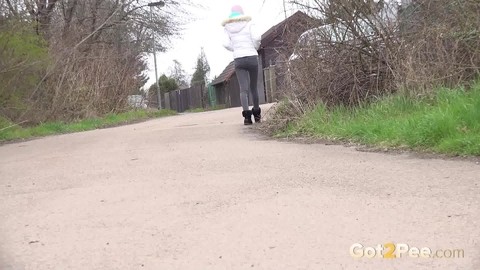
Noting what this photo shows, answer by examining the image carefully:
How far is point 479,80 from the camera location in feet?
20.2

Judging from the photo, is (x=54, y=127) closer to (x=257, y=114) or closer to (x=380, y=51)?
(x=257, y=114)

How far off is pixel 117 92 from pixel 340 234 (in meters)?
17.1

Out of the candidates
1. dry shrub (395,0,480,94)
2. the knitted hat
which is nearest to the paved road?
dry shrub (395,0,480,94)

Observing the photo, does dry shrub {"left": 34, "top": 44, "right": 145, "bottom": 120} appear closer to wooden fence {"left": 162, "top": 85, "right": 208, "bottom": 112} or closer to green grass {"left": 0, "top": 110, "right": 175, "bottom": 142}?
green grass {"left": 0, "top": 110, "right": 175, "bottom": 142}

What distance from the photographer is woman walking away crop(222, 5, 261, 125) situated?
9.12 metres

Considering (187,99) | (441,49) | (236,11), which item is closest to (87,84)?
(236,11)

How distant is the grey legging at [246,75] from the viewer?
9.13 meters

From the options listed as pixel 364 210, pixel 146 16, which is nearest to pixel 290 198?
pixel 364 210

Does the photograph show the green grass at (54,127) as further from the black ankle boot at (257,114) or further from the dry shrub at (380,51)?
the dry shrub at (380,51)

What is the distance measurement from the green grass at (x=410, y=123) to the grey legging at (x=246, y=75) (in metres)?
1.79

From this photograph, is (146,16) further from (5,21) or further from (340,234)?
(340,234)

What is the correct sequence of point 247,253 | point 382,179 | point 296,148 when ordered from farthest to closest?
1. point 296,148
2. point 382,179
3. point 247,253

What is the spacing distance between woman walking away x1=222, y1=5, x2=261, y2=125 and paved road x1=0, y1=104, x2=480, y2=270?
138 inches

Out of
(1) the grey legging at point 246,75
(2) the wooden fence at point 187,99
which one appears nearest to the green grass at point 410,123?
(1) the grey legging at point 246,75
